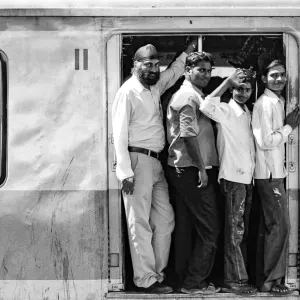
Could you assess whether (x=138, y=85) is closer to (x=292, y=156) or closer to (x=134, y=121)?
(x=134, y=121)

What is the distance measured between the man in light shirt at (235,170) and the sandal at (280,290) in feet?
0.55

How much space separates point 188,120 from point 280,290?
1.55 metres

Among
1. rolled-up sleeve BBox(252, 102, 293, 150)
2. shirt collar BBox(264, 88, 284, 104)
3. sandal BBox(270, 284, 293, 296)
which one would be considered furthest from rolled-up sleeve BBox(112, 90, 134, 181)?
sandal BBox(270, 284, 293, 296)

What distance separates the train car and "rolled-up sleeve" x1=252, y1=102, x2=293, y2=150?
0.19m

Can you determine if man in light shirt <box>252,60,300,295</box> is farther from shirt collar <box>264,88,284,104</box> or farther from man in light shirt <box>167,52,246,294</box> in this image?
man in light shirt <box>167,52,246,294</box>

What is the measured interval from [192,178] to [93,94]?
1.03 m

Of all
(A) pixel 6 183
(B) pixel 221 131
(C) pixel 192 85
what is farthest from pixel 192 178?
(A) pixel 6 183

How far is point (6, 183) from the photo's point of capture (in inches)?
194

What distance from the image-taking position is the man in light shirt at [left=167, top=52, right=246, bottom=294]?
4.79 metres

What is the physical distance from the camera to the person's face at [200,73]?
488 centimetres

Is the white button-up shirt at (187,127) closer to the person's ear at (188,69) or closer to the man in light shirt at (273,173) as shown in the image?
the person's ear at (188,69)

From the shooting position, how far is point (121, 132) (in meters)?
4.75

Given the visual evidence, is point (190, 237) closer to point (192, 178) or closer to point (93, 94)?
point (192, 178)

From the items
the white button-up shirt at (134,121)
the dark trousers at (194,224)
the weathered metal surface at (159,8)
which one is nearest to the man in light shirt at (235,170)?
the dark trousers at (194,224)
